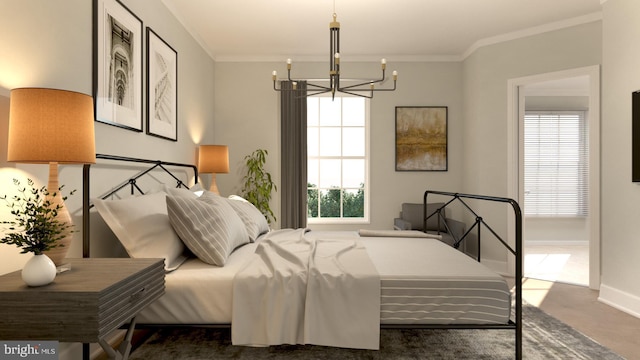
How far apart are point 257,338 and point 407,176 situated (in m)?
3.63

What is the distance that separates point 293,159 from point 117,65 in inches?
105

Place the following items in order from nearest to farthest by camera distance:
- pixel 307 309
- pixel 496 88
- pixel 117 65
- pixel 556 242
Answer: pixel 307 309 < pixel 117 65 < pixel 496 88 < pixel 556 242

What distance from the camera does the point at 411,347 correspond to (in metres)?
2.28

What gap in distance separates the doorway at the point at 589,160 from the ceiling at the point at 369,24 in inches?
21.9

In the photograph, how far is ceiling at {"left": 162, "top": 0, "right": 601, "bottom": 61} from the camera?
353cm

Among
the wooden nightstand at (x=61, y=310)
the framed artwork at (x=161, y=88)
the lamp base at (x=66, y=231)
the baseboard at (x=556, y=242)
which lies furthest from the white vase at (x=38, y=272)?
the baseboard at (x=556, y=242)

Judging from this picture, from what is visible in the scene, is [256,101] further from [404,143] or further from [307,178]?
[404,143]

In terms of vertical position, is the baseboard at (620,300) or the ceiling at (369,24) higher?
the ceiling at (369,24)

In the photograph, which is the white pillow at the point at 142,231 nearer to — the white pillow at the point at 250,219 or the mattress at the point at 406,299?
the mattress at the point at 406,299

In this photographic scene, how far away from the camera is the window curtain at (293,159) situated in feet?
16.1

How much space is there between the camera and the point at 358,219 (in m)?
5.14

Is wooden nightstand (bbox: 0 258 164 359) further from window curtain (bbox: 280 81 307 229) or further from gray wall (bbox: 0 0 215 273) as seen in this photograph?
window curtain (bbox: 280 81 307 229)

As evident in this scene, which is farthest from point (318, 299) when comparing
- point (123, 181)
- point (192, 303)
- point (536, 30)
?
point (536, 30)

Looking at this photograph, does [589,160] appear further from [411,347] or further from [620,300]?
[411,347]
